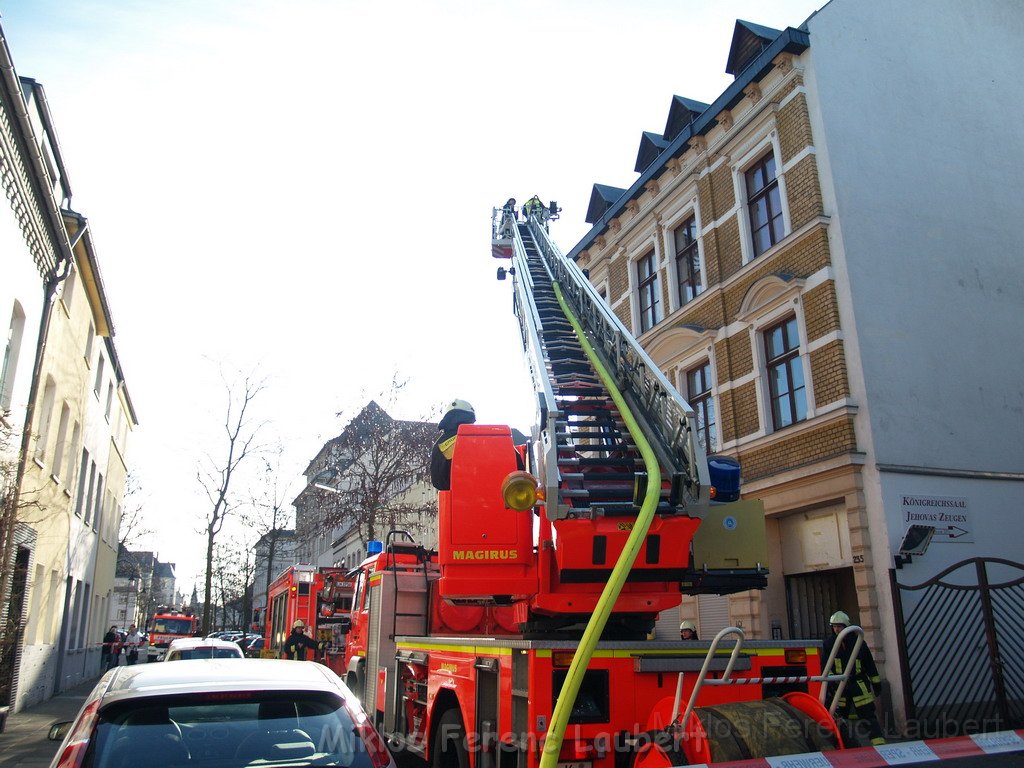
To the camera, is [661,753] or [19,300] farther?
[19,300]

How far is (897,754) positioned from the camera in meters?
3.82

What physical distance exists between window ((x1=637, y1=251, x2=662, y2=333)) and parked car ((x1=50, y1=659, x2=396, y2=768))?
1501cm

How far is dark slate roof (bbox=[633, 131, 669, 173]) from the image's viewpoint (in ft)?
60.3

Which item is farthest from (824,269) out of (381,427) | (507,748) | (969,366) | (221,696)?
(381,427)

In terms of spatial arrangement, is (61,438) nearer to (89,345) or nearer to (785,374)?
(89,345)

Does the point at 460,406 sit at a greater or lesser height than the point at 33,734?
greater

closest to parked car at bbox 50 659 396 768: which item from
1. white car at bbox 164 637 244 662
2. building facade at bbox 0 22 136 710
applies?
building facade at bbox 0 22 136 710

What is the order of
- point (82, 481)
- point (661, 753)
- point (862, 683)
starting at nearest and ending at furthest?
point (661, 753)
point (862, 683)
point (82, 481)

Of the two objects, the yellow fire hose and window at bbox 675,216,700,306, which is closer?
the yellow fire hose

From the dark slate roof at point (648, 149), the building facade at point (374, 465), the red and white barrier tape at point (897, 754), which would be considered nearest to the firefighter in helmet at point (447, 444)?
the red and white barrier tape at point (897, 754)

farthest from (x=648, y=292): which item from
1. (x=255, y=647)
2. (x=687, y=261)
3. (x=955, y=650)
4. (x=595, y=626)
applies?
(x=255, y=647)

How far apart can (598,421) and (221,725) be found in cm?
461

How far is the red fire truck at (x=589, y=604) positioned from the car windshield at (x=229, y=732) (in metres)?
1.44

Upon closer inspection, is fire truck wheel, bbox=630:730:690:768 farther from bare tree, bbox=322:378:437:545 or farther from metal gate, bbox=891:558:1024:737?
bare tree, bbox=322:378:437:545
